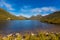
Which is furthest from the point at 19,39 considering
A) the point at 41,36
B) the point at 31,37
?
the point at 41,36

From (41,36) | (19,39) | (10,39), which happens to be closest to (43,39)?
(41,36)

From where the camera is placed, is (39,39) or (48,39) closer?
(39,39)

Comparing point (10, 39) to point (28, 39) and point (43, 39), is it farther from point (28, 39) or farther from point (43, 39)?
point (43, 39)

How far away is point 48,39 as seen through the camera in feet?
9.09

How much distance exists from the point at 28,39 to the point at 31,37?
0.10 meters

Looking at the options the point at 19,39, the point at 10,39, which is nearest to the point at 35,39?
the point at 19,39

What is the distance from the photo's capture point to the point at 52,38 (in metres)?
2.66

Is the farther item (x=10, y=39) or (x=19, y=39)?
(x=10, y=39)

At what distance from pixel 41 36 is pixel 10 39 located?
606 mm

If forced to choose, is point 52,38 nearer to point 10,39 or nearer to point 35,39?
point 35,39

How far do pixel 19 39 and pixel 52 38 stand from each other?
26.9 inches

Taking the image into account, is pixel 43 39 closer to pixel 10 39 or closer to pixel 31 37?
pixel 31 37

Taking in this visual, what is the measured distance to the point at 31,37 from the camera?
2.54 meters

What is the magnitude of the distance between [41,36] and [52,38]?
26cm
